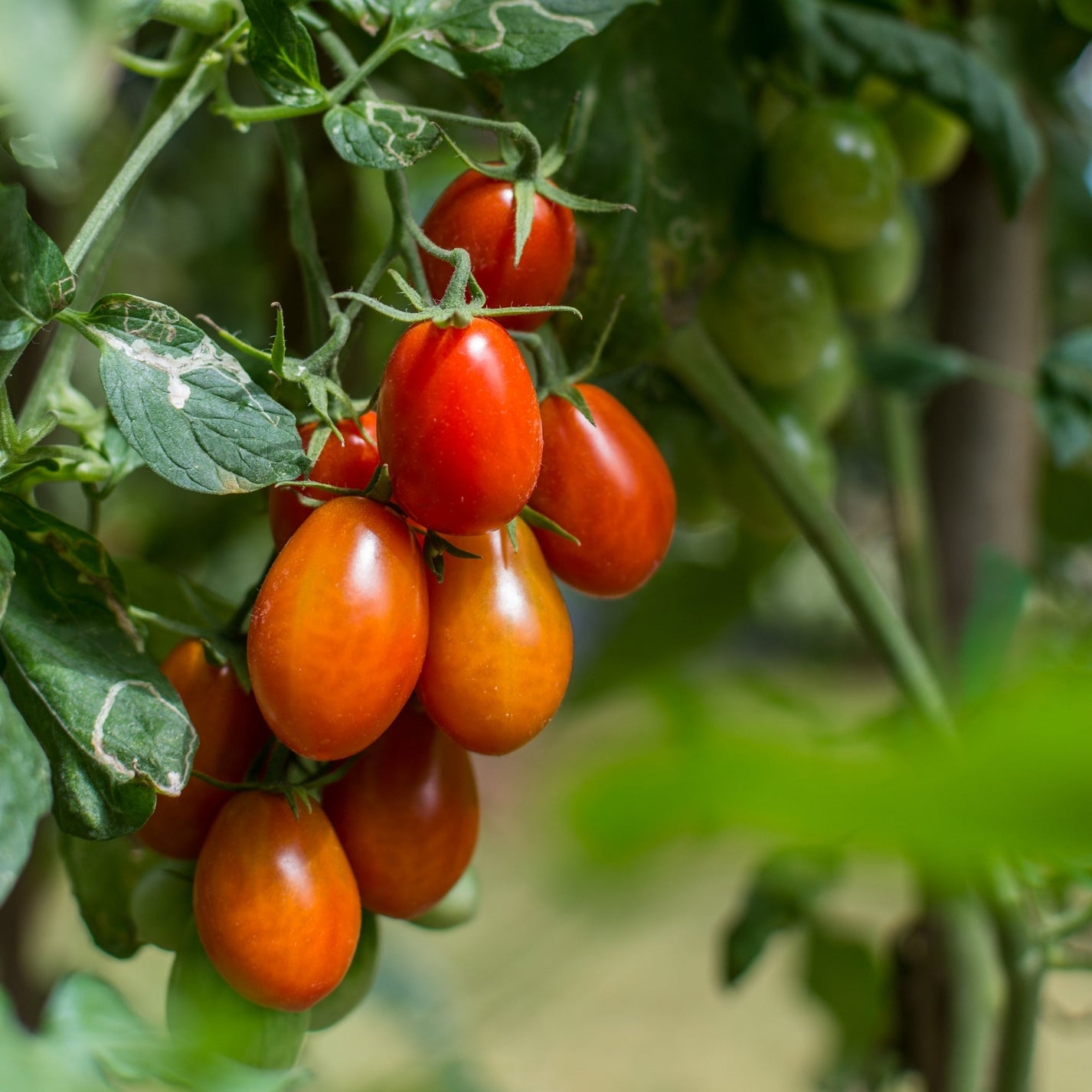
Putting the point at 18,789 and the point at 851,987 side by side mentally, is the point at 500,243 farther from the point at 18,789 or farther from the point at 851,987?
the point at 851,987

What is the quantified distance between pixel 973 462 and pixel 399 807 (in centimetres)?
40

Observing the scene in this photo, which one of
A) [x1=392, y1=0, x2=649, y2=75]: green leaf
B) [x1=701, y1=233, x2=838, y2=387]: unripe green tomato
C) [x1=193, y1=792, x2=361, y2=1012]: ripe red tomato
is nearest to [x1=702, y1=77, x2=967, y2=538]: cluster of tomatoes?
[x1=701, y1=233, x2=838, y2=387]: unripe green tomato

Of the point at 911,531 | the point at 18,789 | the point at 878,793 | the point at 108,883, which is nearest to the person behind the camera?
the point at 878,793

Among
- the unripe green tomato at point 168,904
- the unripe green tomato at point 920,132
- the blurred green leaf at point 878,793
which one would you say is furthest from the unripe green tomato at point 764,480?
the blurred green leaf at point 878,793

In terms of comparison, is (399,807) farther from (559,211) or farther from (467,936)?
(467,936)

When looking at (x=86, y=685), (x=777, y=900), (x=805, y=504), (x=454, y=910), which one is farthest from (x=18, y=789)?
(x=777, y=900)

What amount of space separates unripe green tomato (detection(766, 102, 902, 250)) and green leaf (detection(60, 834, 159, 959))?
268 mm

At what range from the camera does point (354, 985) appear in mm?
268

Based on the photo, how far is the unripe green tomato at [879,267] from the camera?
416 mm

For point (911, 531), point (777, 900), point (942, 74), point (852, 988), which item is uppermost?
point (942, 74)

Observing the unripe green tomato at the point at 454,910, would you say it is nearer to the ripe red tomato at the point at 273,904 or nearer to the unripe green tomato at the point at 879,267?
the ripe red tomato at the point at 273,904

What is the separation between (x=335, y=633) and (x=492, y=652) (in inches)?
1.2

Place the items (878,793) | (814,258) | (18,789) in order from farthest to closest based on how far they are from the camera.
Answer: (814,258), (18,789), (878,793)

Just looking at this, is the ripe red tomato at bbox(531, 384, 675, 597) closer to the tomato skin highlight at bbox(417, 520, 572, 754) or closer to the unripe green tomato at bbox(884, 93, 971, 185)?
the tomato skin highlight at bbox(417, 520, 572, 754)
